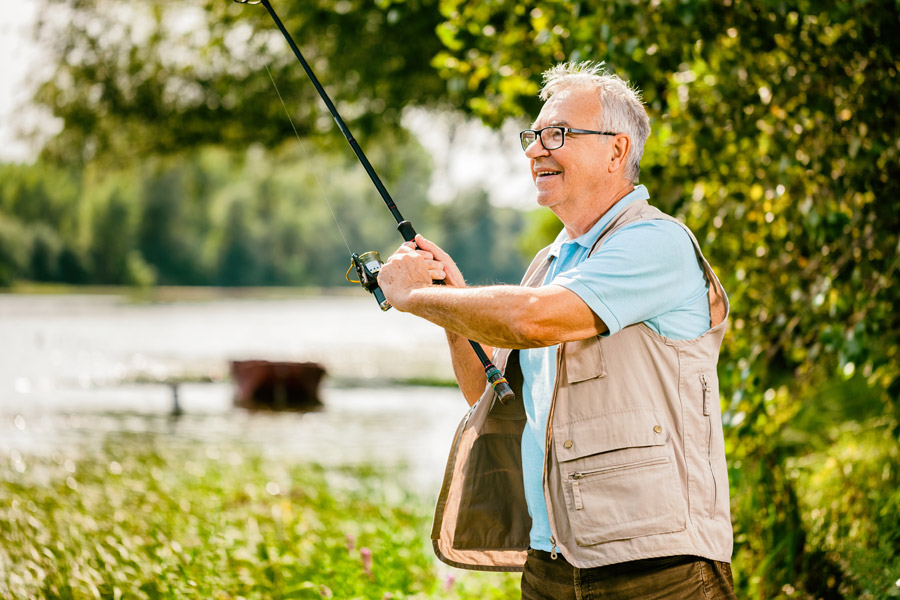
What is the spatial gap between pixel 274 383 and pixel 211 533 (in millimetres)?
13327

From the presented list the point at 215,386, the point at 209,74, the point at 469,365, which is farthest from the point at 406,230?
the point at 215,386

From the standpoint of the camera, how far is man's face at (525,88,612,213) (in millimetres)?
2350

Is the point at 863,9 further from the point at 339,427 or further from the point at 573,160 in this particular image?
the point at 339,427

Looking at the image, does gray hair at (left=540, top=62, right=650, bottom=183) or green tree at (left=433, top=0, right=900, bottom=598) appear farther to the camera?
green tree at (left=433, top=0, right=900, bottom=598)

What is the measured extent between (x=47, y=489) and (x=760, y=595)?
508cm

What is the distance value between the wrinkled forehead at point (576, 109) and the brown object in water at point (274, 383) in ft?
48.5

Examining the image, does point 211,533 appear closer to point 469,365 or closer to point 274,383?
point 469,365

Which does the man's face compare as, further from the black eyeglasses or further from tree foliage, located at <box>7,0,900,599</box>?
tree foliage, located at <box>7,0,900,599</box>

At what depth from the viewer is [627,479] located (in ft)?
6.97

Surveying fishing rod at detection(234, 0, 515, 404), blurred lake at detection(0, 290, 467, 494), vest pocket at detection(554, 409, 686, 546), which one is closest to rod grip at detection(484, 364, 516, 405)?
fishing rod at detection(234, 0, 515, 404)

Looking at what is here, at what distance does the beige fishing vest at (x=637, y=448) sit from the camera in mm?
2121

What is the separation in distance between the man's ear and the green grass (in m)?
2.13

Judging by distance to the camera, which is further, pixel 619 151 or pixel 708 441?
pixel 619 151

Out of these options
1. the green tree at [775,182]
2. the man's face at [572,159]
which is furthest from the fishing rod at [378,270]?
the green tree at [775,182]
